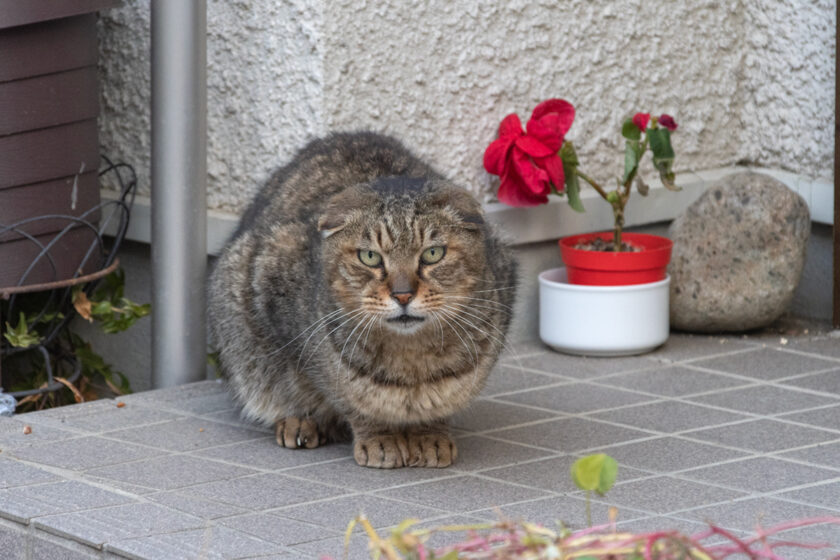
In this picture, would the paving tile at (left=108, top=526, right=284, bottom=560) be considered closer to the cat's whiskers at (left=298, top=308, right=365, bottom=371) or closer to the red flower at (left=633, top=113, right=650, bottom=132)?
the cat's whiskers at (left=298, top=308, right=365, bottom=371)

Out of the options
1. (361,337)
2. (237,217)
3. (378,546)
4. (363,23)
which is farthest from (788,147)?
(378,546)

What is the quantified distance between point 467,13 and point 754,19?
135 centimetres

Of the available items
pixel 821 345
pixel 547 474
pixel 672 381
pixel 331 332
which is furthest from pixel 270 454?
pixel 821 345

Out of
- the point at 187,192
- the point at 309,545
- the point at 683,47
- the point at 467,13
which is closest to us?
the point at 309,545

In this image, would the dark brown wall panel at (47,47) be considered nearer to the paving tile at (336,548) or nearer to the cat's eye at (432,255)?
the cat's eye at (432,255)

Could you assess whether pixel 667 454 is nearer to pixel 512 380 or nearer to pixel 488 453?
pixel 488 453

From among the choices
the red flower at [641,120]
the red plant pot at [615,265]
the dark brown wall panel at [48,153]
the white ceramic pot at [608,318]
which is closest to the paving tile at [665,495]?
the white ceramic pot at [608,318]

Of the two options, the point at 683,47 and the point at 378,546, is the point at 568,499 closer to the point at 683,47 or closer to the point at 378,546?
the point at 378,546

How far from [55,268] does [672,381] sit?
6.74ft

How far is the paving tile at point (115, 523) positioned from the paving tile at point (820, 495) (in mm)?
1392

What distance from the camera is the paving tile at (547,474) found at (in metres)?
2.93

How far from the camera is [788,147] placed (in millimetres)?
4770

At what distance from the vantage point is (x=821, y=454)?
124 inches

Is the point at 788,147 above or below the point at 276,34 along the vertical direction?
below
